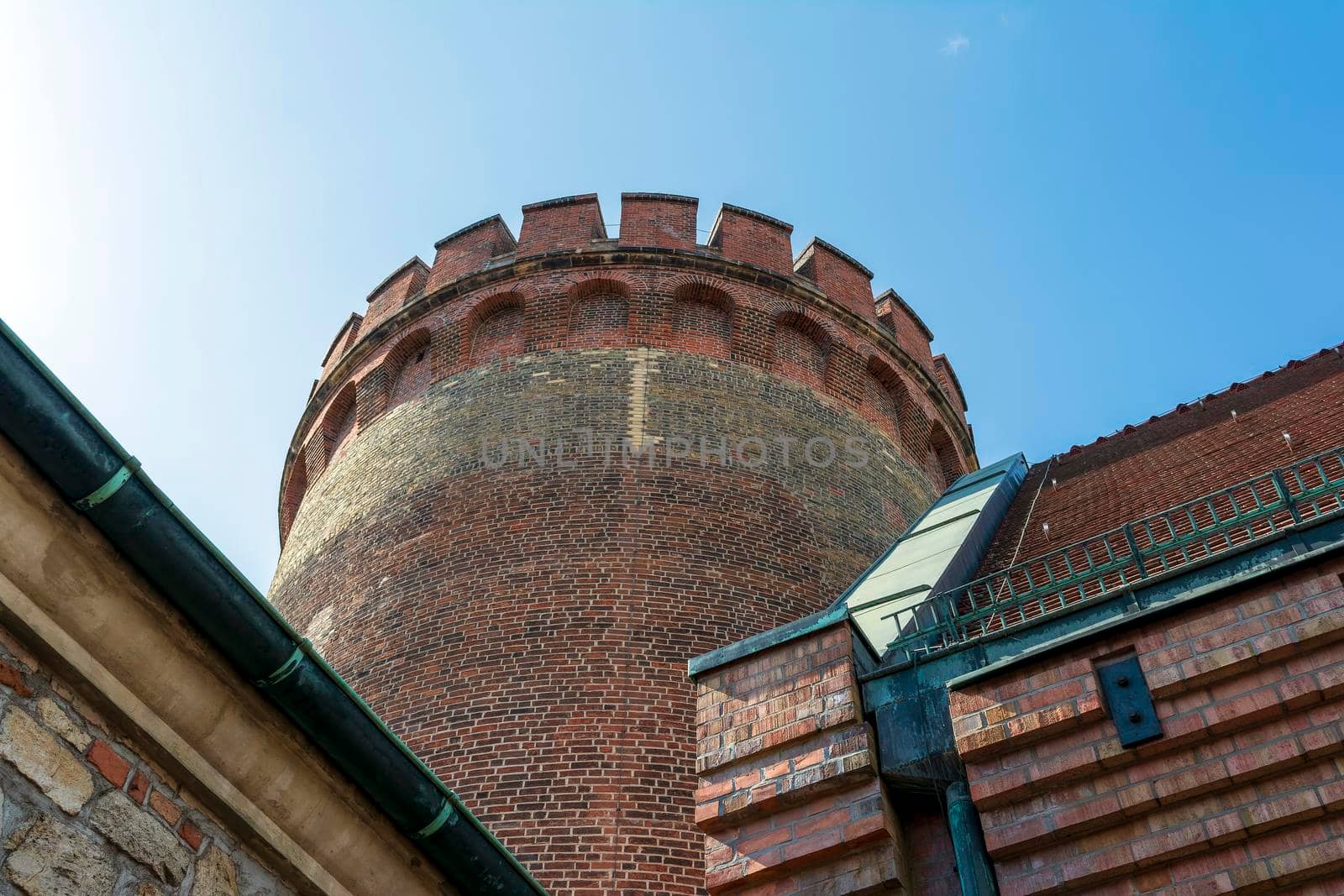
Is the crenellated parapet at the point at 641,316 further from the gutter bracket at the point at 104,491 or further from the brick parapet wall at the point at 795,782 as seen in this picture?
the gutter bracket at the point at 104,491

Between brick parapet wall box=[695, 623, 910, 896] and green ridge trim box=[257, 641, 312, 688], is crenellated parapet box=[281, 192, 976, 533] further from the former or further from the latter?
green ridge trim box=[257, 641, 312, 688]

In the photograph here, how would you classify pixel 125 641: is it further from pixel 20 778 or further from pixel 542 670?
pixel 542 670

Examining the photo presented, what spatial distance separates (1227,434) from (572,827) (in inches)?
224

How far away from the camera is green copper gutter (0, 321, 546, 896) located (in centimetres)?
326

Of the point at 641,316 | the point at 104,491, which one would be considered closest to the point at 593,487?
the point at 641,316

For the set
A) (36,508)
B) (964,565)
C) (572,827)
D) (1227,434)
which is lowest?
(36,508)

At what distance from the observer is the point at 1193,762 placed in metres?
4.43

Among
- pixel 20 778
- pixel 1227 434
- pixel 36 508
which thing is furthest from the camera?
pixel 1227 434

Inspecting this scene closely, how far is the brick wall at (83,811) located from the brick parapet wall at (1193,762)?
2.85m

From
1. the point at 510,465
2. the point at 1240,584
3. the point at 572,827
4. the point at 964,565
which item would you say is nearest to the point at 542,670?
the point at 572,827

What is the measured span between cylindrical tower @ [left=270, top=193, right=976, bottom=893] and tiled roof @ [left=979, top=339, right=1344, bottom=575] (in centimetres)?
169

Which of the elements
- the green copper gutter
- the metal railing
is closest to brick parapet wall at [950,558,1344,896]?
the metal railing

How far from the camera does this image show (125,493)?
3.41m

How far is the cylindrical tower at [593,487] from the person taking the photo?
819cm
